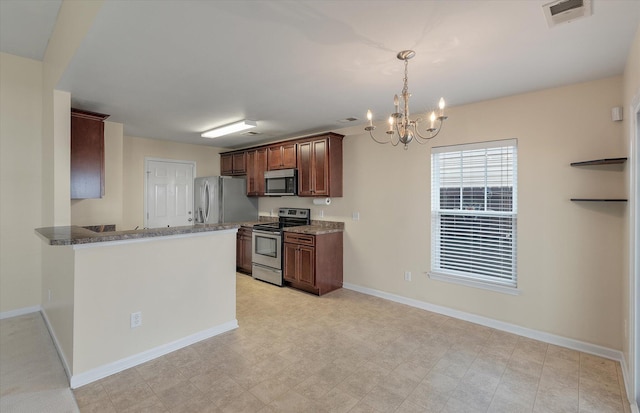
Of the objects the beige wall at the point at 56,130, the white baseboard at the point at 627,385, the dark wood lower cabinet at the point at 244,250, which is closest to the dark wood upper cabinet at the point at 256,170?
the dark wood lower cabinet at the point at 244,250

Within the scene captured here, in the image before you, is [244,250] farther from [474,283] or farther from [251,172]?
[474,283]

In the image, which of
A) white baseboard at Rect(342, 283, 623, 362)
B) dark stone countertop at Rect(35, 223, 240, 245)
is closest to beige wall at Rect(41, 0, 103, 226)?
dark stone countertop at Rect(35, 223, 240, 245)

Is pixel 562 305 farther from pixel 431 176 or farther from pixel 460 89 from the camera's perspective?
pixel 460 89

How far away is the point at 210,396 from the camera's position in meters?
2.16

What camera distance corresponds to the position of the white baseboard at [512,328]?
2763 mm

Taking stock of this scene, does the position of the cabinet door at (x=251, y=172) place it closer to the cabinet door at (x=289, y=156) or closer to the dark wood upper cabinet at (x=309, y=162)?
the dark wood upper cabinet at (x=309, y=162)

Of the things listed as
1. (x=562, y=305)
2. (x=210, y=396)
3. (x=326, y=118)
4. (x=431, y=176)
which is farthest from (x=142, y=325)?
(x=562, y=305)

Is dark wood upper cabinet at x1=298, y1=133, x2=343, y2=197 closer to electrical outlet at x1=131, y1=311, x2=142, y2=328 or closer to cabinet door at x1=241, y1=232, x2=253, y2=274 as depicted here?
cabinet door at x1=241, y1=232, x2=253, y2=274

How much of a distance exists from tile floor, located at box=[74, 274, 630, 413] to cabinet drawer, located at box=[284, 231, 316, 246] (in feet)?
4.10

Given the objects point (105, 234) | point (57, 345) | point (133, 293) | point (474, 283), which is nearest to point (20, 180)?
point (57, 345)

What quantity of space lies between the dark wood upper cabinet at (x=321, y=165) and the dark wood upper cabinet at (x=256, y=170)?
992 mm

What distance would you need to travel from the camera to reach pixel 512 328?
3254mm

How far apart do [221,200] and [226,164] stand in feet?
3.43

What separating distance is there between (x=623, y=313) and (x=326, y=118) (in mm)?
3649
